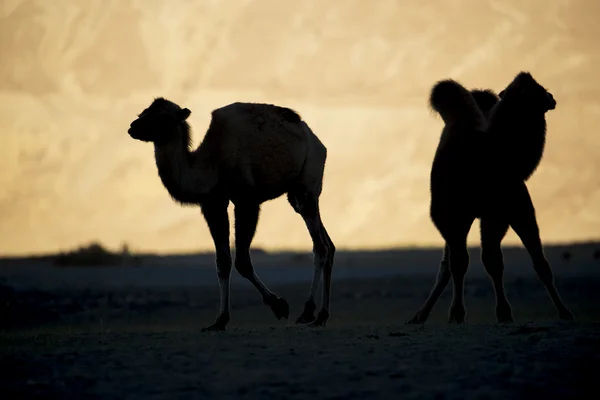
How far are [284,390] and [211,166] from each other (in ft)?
17.2

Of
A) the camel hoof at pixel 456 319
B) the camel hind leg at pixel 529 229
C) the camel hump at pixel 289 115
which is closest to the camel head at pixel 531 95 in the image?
the camel hind leg at pixel 529 229

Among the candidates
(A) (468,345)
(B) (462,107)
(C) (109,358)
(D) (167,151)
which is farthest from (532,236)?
(C) (109,358)

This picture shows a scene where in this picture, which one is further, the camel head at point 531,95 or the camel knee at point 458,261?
the camel head at point 531,95

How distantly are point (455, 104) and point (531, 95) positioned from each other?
936 millimetres

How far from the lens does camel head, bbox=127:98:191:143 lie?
42.5 feet

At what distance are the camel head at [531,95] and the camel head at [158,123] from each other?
3639 mm

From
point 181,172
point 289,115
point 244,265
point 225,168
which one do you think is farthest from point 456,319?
point 181,172

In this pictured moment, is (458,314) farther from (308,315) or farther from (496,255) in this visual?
(308,315)

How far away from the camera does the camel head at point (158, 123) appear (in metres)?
13.0

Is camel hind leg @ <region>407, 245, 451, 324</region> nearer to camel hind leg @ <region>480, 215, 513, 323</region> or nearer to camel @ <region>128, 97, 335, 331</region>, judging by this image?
camel hind leg @ <region>480, 215, 513, 323</region>

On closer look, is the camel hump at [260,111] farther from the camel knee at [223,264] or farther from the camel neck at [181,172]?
the camel knee at [223,264]

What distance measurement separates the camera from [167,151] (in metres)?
13.0

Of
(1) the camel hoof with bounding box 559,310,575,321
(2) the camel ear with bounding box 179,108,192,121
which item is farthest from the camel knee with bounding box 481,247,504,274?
(2) the camel ear with bounding box 179,108,192,121

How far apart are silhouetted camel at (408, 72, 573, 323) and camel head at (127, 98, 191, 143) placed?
2.91 m
